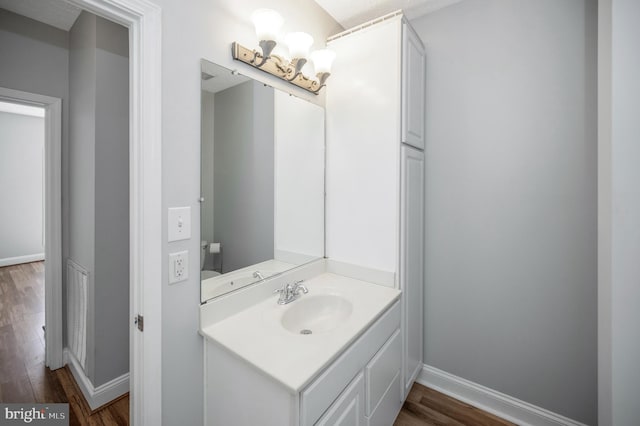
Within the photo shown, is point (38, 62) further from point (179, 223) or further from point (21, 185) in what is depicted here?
point (21, 185)

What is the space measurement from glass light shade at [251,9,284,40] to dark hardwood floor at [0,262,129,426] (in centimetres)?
228

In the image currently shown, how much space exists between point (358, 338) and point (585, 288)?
1.31 meters

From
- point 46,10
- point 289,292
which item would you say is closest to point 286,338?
point 289,292

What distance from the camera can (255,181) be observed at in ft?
4.83

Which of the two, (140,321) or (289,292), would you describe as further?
(289,292)

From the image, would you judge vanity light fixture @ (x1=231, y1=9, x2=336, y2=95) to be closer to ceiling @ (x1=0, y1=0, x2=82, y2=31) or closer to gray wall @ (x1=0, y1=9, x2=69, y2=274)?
ceiling @ (x1=0, y1=0, x2=82, y2=31)

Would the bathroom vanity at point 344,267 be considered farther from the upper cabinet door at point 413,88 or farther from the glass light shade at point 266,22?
the glass light shade at point 266,22

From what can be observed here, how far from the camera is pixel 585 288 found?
4.71 ft

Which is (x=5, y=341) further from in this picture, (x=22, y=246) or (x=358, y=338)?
(x=22, y=246)

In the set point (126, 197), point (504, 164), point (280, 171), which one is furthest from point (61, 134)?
point (504, 164)

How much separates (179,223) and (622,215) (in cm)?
177

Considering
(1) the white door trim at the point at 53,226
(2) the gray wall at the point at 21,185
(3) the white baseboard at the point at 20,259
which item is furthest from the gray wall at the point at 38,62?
(3) the white baseboard at the point at 20,259
